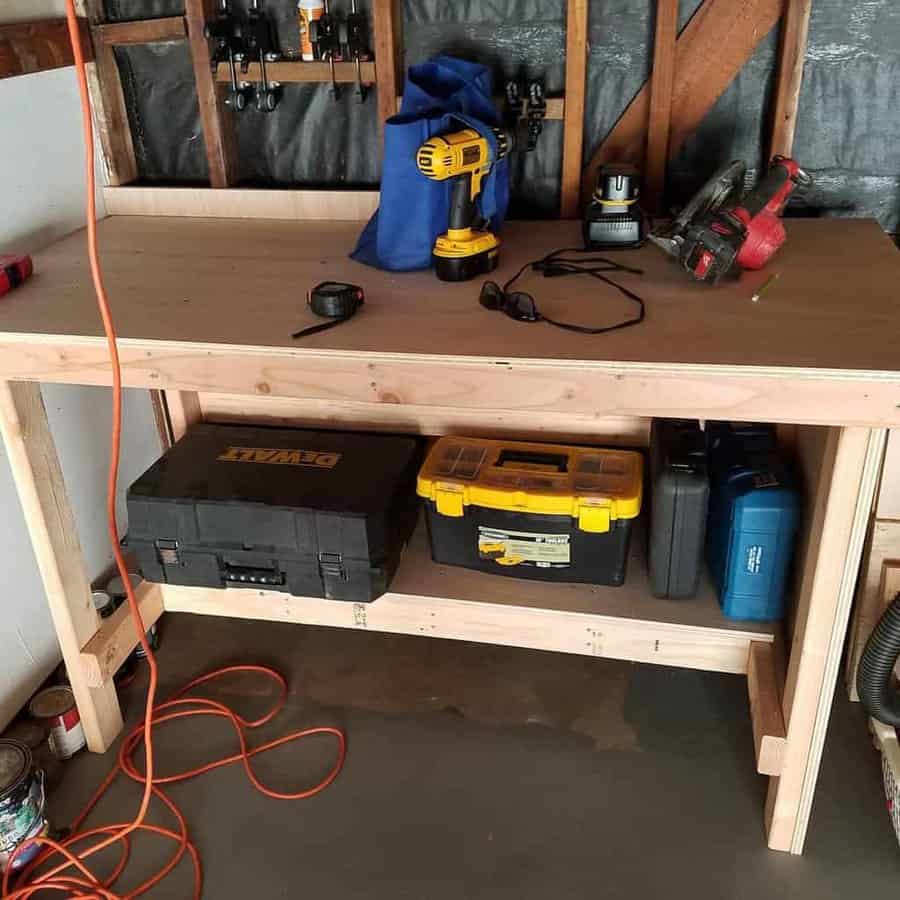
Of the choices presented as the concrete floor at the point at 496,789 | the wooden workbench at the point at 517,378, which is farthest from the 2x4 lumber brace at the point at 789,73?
the concrete floor at the point at 496,789

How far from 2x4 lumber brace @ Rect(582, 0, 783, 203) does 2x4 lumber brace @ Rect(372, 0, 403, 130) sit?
1.50 ft

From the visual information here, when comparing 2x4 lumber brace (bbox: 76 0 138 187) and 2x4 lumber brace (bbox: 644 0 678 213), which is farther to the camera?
2x4 lumber brace (bbox: 76 0 138 187)

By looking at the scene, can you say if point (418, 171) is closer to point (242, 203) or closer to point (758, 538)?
point (242, 203)

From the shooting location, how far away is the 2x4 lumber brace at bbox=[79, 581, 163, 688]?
1.67 meters

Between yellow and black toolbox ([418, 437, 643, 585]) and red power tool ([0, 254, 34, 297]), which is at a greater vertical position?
red power tool ([0, 254, 34, 297])

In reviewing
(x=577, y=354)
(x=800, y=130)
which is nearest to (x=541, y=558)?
(x=577, y=354)

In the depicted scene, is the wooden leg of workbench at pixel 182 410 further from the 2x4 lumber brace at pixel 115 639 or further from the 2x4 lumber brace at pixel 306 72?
the 2x4 lumber brace at pixel 306 72

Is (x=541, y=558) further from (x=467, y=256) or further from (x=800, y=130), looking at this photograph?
(x=800, y=130)

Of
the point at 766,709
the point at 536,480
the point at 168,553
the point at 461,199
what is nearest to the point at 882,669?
the point at 766,709

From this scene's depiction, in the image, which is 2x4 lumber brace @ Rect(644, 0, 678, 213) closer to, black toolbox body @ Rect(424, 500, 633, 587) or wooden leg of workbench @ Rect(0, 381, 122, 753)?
black toolbox body @ Rect(424, 500, 633, 587)

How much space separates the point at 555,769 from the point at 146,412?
1317 mm

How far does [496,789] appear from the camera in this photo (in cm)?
165

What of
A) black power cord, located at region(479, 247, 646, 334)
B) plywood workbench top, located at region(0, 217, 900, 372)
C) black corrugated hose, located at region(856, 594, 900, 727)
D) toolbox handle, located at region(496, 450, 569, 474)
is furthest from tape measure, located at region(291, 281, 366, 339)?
black corrugated hose, located at region(856, 594, 900, 727)

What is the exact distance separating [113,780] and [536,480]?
100 cm
